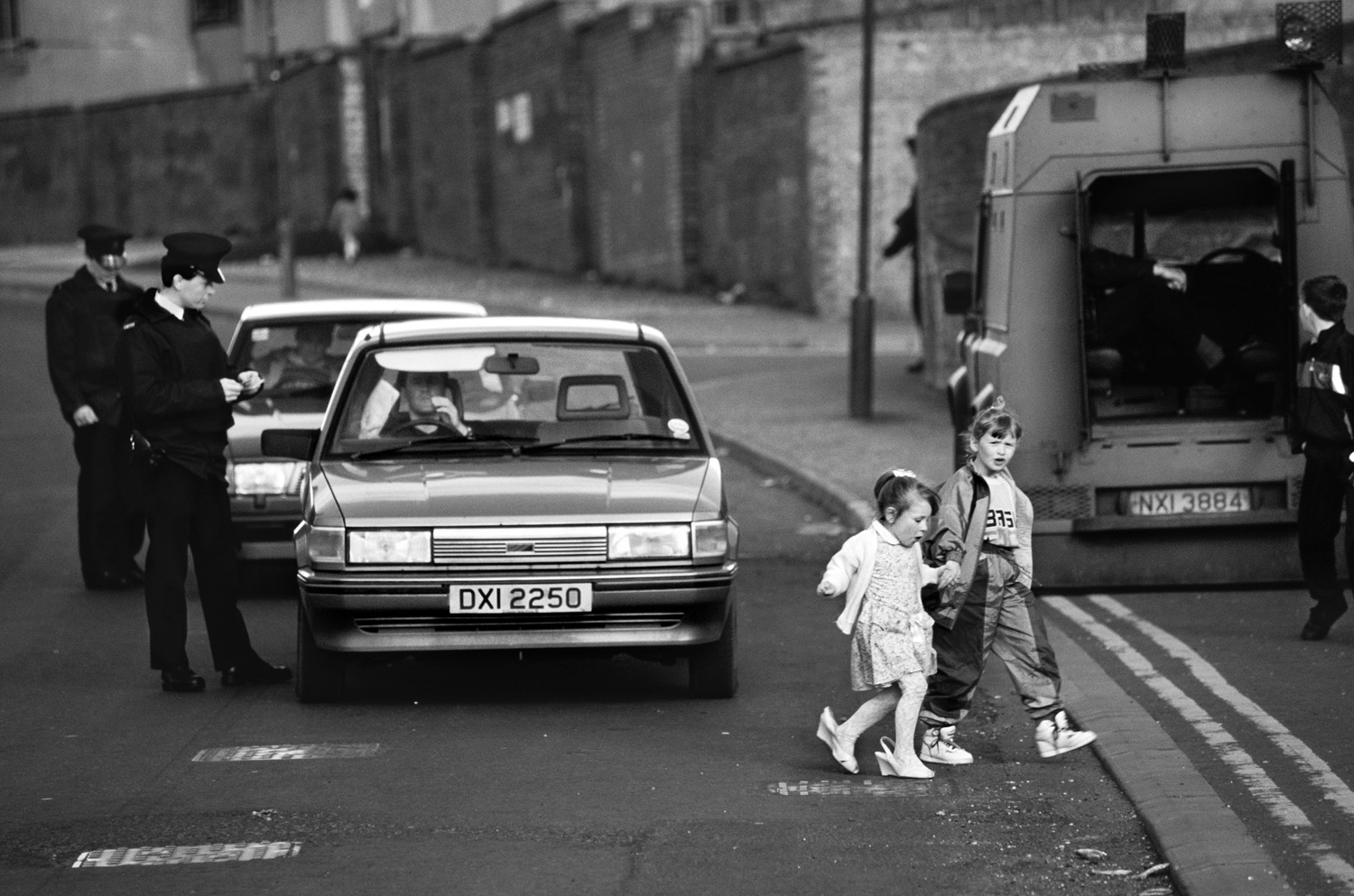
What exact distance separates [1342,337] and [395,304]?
220 inches

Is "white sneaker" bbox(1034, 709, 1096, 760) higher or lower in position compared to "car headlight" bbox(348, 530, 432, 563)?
lower

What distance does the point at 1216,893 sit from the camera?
6.18 m

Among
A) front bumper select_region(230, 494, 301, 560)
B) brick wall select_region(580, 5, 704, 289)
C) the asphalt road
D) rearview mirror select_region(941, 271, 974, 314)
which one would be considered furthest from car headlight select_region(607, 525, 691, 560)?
brick wall select_region(580, 5, 704, 289)

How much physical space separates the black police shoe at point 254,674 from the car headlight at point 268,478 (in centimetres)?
232

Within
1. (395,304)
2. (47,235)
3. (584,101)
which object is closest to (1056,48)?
(584,101)

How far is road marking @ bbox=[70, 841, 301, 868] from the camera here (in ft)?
22.5

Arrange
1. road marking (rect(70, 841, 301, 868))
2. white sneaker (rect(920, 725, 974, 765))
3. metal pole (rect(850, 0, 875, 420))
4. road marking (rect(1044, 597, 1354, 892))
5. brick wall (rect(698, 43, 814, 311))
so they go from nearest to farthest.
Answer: road marking (rect(1044, 597, 1354, 892)) < road marking (rect(70, 841, 301, 868)) < white sneaker (rect(920, 725, 974, 765)) < metal pole (rect(850, 0, 875, 420)) < brick wall (rect(698, 43, 814, 311))

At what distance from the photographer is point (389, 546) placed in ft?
29.2

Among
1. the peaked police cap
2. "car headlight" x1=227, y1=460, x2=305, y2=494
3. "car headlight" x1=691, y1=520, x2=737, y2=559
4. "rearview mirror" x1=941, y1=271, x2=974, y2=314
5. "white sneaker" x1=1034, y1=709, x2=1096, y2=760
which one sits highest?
the peaked police cap

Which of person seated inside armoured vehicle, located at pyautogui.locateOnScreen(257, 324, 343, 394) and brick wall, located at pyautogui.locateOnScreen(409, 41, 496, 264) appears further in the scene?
brick wall, located at pyautogui.locateOnScreen(409, 41, 496, 264)

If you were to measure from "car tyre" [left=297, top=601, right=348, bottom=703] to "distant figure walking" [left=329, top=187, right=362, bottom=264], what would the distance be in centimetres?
4244

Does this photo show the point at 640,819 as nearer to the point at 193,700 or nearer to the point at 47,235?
the point at 193,700

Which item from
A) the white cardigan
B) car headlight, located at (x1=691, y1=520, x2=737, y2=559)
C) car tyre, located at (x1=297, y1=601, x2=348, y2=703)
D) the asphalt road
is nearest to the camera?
the asphalt road

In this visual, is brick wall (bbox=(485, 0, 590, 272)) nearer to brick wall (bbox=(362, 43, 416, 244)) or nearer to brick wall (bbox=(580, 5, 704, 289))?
brick wall (bbox=(580, 5, 704, 289))
